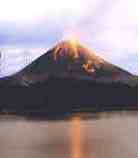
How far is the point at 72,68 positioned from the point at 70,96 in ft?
19.0

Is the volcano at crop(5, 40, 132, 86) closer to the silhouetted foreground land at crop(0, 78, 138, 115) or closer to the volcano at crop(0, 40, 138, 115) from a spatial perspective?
the volcano at crop(0, 40, 138, 115)

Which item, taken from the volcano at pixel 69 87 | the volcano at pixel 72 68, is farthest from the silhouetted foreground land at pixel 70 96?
the volcano at pixel 72 68

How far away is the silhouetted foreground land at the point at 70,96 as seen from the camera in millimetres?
72438

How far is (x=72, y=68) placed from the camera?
3275 inches

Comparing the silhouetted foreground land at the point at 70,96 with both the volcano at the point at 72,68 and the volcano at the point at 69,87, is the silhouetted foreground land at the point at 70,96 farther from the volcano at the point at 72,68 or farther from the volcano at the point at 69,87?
the volcano at the point at 72,68

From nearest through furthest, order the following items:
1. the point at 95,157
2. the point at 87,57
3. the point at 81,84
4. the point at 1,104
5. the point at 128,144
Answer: the point at 95,157
the point at 128,144
the point at 1,104
the point at 81,84
the point at 87,57

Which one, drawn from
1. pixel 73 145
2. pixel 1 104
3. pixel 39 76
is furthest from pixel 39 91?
pixel 73 145

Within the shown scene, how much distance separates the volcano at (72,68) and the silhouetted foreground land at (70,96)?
4.01ft

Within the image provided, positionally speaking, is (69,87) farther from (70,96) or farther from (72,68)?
(72,68)

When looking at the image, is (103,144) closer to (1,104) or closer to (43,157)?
(43,157)

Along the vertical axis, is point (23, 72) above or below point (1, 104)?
above

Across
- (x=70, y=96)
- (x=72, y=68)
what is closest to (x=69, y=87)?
(x=70, y=96)

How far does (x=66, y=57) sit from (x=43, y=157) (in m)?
78.1

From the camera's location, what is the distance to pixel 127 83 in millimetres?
74000
